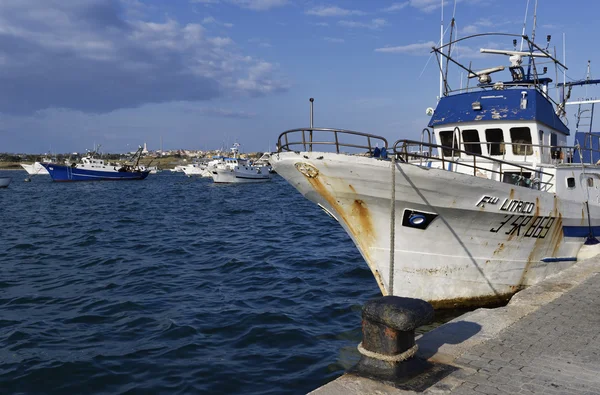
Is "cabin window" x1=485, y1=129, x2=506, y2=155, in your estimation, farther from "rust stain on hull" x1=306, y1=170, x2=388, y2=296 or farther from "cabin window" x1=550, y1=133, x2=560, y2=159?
"rust stain on hull" x1=306, y1=170, x2=388, y2=296

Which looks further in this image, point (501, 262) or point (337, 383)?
point (501, 262)

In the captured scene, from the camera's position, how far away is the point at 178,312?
9414 millimetres

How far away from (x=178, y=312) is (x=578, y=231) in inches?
340

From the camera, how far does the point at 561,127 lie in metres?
12.7

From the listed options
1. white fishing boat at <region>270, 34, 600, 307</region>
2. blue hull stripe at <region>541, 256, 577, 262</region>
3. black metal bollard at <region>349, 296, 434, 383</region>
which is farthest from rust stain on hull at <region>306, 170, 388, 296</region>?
black metal bollard at <region>349, 296, 434, 383</region>

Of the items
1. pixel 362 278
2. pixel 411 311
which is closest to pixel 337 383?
pixel 411 311

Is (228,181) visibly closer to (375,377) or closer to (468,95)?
(468,95)

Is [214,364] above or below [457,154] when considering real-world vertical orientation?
below

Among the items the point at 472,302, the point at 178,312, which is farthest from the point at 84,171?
the point at 472,302

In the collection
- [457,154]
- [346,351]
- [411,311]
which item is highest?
[457,154]

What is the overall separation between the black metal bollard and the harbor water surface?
1.92 m

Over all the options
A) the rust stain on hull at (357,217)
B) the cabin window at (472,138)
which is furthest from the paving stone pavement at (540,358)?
the cabin window at (472,138)

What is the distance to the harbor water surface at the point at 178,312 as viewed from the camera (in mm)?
6801

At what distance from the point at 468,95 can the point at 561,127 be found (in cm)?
313
